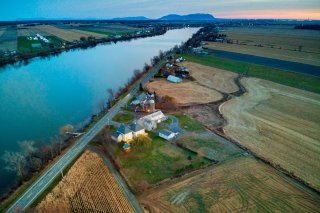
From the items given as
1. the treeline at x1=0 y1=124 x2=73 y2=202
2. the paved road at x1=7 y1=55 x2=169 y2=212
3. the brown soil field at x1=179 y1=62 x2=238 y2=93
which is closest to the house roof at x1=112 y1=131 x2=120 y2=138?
the paved road at x1=7 y1=55 x2=169 y2=212

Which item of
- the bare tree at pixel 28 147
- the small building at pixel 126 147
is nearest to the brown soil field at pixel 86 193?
the small building at pixel 126 147

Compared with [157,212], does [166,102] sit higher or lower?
higher

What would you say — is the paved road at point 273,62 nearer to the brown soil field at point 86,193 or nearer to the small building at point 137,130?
the small building at point 137,130

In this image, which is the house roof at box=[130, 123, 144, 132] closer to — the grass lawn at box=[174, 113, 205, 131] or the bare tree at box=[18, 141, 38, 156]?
the grass lawn at box=[174, 113, 205, 131]

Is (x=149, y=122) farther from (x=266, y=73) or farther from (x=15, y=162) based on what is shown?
(x=266, y=73)

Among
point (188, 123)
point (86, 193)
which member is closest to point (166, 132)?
point (188, 123)

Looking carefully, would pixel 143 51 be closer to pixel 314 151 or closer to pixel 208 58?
pixel 208 58

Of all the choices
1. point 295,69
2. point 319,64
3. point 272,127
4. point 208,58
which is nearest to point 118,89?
point 272,127
